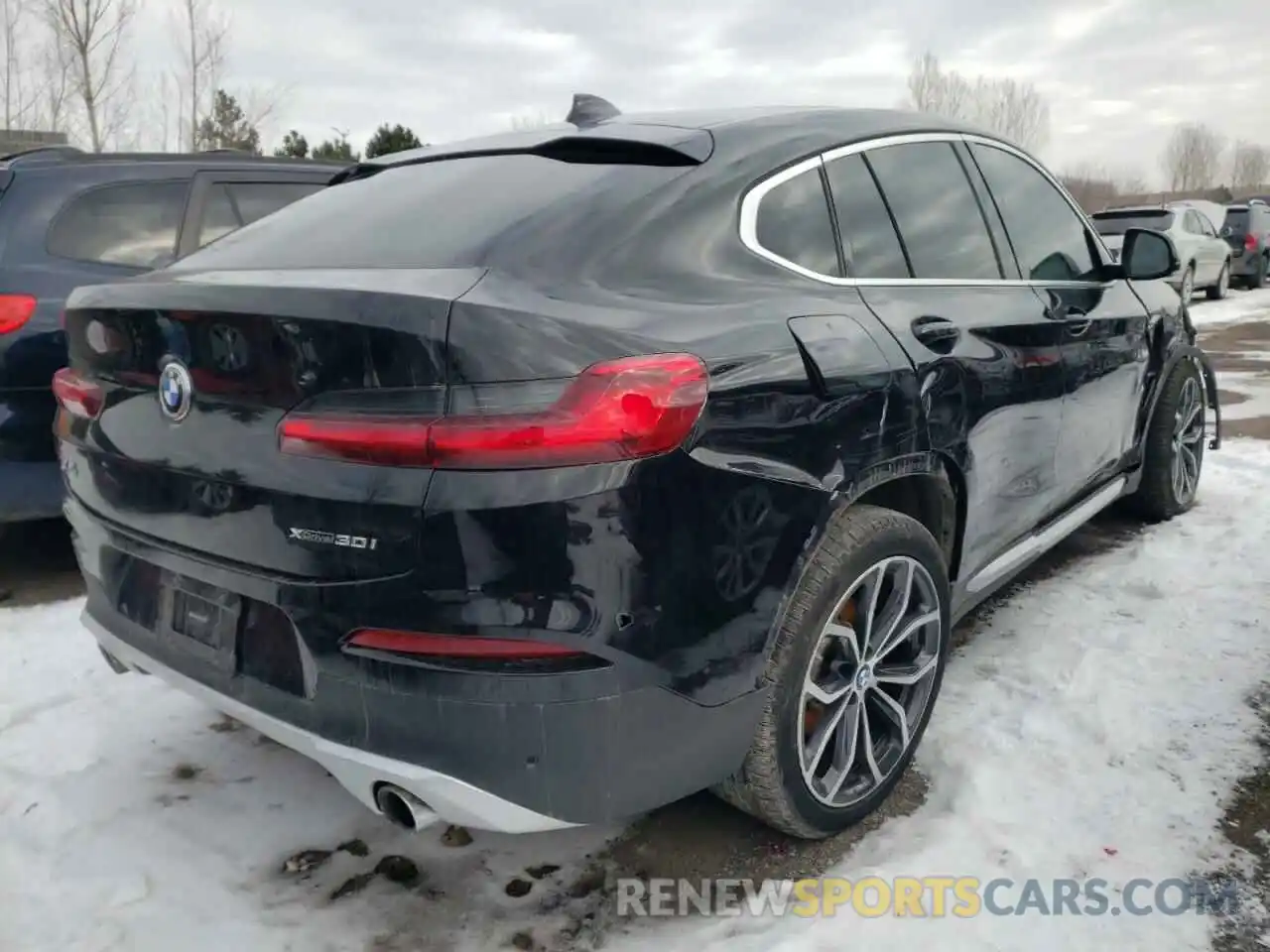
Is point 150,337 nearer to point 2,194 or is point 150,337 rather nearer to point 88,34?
point 2,194

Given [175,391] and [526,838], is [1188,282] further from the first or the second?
[175,391]

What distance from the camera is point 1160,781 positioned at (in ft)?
8.24

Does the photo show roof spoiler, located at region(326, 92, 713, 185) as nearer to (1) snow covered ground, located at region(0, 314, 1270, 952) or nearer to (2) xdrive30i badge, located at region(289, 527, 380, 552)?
(2) xdrive30i badge, located at region(289, 527, 380, 552)

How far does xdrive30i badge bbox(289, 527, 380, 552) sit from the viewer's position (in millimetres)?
1684

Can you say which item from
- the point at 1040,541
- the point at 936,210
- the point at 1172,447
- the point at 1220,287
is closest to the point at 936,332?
the point at 936,210

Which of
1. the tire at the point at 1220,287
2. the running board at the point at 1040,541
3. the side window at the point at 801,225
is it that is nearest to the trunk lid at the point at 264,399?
the side window at the point at 801,225

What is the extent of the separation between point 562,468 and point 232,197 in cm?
386

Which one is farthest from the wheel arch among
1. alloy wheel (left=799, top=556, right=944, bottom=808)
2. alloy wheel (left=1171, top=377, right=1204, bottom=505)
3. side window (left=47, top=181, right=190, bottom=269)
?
side window (left=47, top=181, right=190, bottom=269)

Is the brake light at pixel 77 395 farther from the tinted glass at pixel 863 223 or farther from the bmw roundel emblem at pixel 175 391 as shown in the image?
the tinted glass at pixel 863 223

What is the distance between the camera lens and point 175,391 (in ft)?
6.45

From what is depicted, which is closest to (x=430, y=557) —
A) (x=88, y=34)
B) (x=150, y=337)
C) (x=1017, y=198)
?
(x=150, y=337)

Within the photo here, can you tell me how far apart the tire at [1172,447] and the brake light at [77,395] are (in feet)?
13.3

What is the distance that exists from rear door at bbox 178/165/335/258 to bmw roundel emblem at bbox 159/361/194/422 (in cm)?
264

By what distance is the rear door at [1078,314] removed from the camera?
10.7 ft
